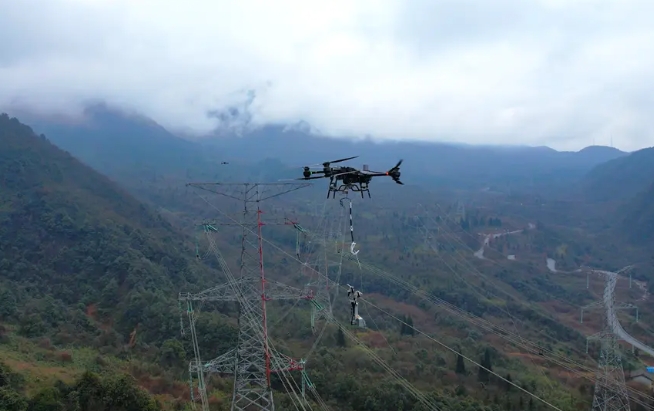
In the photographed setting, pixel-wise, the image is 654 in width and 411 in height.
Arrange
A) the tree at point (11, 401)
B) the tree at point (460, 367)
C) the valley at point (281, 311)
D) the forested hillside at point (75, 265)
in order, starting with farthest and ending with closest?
1. the tree at point (460, 367)
2. the forested hillside at point (75, 265)
3. the valley at point (281, 311)
4. the tree at point (11, 401)

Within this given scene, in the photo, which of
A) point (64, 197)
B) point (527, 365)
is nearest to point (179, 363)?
point (527, 365)

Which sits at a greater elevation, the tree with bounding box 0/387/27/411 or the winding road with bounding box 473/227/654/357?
the tree with bounding box 0/387/27/411

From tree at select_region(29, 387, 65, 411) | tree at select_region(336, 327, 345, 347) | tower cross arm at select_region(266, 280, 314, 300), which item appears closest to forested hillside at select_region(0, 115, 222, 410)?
tree at select_region(29, 387, 65, 411)

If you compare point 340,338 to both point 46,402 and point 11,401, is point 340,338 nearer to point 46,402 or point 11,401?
point 46,402

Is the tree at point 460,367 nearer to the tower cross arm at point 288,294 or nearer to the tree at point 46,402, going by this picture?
the tower cross arm at point 288,294

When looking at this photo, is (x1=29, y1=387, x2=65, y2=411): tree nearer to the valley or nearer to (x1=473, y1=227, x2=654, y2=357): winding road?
the valley

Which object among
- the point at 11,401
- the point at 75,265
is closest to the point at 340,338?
the point at 11,401

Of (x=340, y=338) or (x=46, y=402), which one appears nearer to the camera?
(x=46, y=402)

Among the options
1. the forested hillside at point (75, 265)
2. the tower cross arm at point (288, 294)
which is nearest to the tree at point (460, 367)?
the tower cross arm at point (288, 294)

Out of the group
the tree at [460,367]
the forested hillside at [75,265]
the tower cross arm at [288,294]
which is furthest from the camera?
the tree at [460,367]

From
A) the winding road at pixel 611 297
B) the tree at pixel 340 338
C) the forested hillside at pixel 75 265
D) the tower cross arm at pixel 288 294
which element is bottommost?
the winding road at pixel 611 297

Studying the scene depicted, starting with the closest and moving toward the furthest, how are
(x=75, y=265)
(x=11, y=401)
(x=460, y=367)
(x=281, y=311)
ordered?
1. (x=11, y=401)
2. (x=460, y=367)
3. (x=75, y=265)
4. (x=281, y=311)
